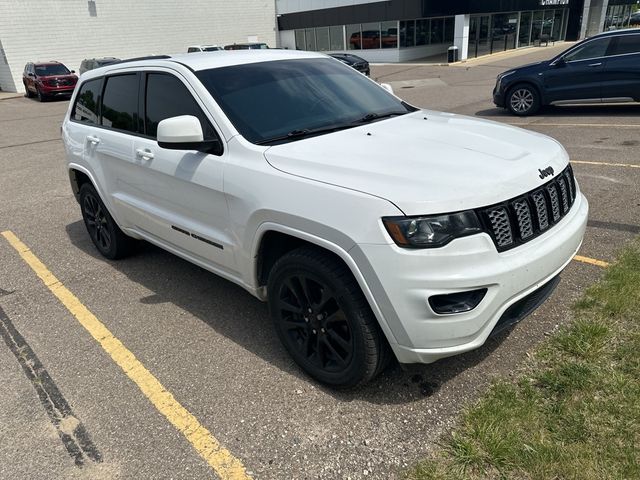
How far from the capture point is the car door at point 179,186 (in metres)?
3.24

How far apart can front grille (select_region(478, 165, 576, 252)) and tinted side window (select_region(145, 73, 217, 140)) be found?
1812 mm

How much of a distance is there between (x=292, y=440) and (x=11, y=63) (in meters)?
33.1

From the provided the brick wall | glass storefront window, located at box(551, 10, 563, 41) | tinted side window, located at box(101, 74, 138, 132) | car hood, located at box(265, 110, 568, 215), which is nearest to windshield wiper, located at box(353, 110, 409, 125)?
car hood, located at box(265, 110, 568, 215)

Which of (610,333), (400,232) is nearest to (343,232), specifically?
(400,232)

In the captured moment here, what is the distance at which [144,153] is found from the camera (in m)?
3.79

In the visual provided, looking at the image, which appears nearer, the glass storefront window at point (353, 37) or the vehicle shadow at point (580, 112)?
the vehicle shadow at point (580, 112)

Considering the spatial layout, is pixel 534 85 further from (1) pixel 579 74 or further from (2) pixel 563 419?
(2) pixel 563 419

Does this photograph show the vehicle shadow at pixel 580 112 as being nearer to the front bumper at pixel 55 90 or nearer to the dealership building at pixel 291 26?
the dealership building at pixel 291 26

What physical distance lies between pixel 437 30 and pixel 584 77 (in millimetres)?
25546

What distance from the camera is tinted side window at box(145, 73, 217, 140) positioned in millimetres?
3365

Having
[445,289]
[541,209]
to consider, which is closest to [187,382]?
[445,289]

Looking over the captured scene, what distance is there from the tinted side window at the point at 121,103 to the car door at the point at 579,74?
9.59 m

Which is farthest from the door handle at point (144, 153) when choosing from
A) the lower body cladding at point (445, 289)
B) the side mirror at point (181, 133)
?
the lower body cladding at point (445, 289)

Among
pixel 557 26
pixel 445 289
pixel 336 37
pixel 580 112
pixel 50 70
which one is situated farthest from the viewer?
pixel 557 26
